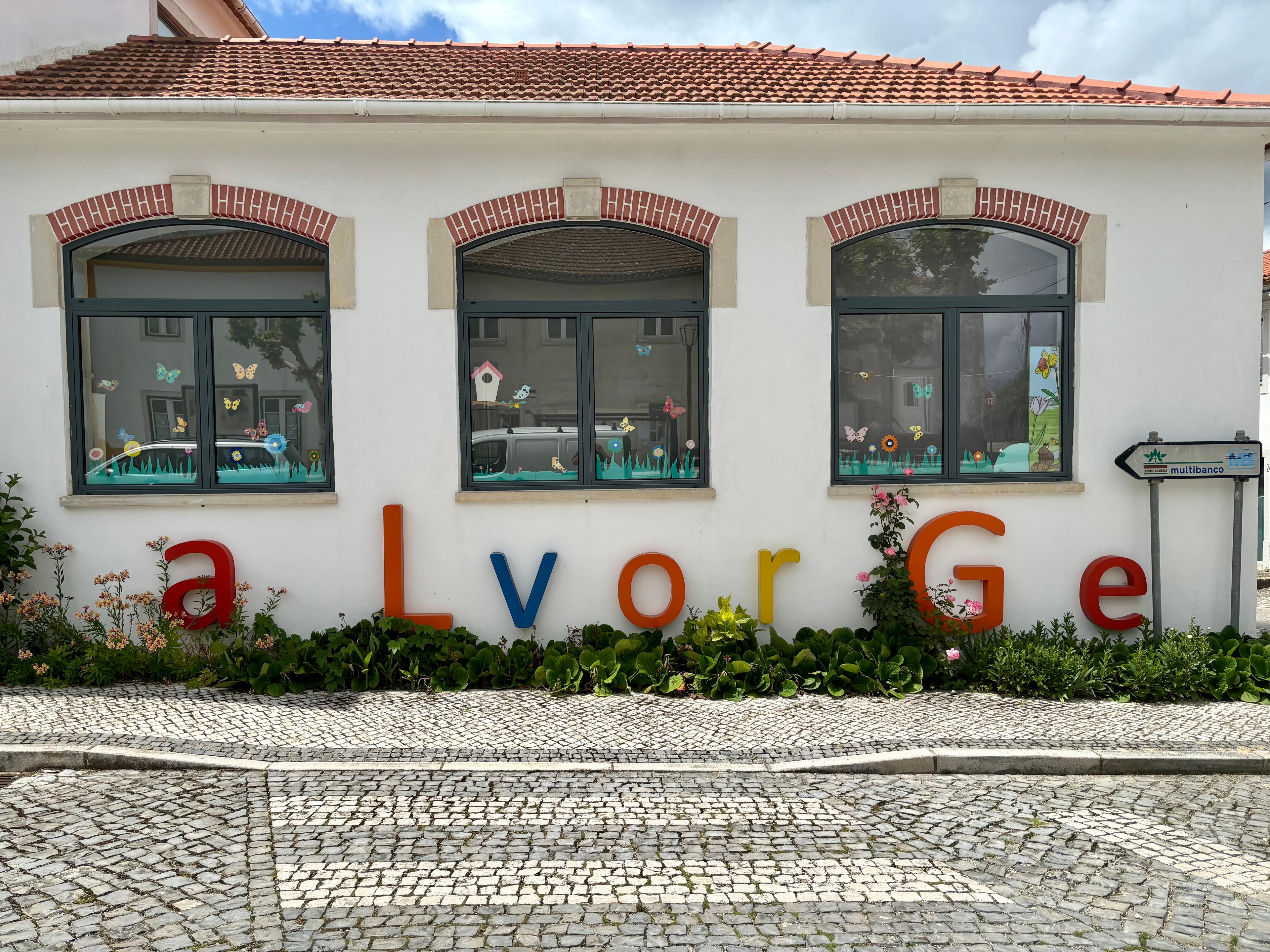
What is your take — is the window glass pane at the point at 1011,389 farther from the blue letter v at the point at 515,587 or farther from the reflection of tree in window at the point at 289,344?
the reflection of tree in window at the point at 289,344

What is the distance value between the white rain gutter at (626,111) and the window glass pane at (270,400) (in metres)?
1.62

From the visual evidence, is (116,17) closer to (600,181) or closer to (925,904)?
(600,181)

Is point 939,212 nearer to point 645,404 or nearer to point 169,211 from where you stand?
point 645,404

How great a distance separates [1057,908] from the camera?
11.4ft

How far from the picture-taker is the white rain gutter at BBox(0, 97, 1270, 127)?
21.0 feet

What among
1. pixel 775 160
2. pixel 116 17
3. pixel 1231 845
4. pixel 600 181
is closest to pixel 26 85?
pixel 116 17

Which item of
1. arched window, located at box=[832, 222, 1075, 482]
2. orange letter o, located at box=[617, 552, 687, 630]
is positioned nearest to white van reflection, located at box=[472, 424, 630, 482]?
orange letter o, located at box=[617, 552, 687, 630]

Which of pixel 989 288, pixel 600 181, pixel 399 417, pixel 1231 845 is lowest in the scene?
pixel 1231 845

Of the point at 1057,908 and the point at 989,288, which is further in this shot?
the point at 989,288

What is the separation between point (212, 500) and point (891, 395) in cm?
572

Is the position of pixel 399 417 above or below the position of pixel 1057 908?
above

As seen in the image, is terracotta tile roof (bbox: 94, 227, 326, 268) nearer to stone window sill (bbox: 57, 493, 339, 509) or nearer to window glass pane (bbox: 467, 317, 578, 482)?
window glass pane (bbox: 467, 317, 578, 482)

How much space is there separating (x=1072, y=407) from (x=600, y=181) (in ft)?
14.5

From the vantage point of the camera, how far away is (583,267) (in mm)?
7184
